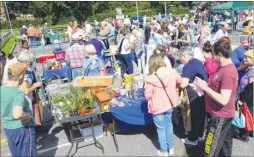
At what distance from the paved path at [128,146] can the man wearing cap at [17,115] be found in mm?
1182

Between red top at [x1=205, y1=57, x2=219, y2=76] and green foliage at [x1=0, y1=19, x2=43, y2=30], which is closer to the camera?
red top at [x1=205, y1=57, x2=219, y2=76]

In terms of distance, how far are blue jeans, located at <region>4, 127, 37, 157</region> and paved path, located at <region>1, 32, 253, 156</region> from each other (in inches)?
46.1

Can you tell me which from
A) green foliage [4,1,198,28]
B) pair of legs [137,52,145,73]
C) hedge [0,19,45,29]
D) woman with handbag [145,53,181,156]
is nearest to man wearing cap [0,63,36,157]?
woman with handbag [145,53,181,156]

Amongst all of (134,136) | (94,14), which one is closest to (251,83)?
(134,136)

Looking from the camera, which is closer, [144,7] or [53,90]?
[53,90]

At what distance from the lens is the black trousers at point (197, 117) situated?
408 cm

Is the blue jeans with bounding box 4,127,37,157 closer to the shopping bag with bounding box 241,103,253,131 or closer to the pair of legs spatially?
the shopping bag with bounding box 241,103,253,131

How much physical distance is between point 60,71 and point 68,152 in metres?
3.25

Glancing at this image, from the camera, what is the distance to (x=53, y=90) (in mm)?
4816

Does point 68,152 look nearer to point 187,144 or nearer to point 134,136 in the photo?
point 134,136

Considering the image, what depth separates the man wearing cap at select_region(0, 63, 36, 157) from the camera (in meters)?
3.00

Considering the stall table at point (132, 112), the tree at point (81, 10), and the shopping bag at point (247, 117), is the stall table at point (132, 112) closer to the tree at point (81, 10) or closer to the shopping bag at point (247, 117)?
the shopping bag at point (247, 117)

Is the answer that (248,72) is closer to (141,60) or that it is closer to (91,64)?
(91,64)

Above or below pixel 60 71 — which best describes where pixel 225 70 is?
above
